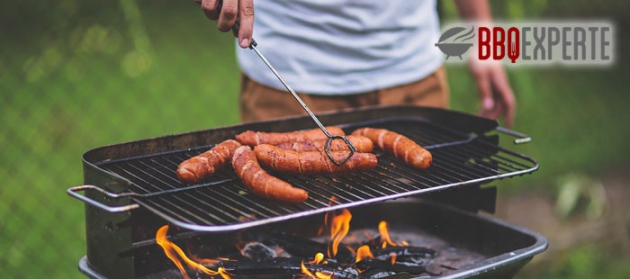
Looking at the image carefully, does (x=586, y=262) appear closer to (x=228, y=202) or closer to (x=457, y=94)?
(x=457, y=94)

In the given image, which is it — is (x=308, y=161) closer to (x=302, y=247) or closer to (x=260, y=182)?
(x=260, y=182)

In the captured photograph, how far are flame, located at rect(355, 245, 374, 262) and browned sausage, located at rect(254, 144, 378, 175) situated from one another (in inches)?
15.4

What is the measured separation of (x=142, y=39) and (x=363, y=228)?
14.8 feet

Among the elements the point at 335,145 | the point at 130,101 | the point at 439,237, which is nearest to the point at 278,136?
the point at 335,145

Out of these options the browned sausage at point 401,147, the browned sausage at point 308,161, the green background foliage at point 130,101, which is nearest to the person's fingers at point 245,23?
the browned sausage at point 308,161

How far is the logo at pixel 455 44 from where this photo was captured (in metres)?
3.75

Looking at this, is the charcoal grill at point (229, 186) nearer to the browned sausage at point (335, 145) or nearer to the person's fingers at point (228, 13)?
the browned sausage at point (335, 145)

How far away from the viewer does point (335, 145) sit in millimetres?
2543

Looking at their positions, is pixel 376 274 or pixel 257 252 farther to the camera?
pixel 257 252

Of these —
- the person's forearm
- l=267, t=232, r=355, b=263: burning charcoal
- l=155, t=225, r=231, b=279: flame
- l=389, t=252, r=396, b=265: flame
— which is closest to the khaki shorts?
the person's forearm

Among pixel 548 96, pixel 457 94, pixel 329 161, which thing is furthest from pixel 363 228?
pixel 548 96

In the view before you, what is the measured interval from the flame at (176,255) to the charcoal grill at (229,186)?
9cm

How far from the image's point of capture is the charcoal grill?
213cm

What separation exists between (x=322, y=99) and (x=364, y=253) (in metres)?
0.87
